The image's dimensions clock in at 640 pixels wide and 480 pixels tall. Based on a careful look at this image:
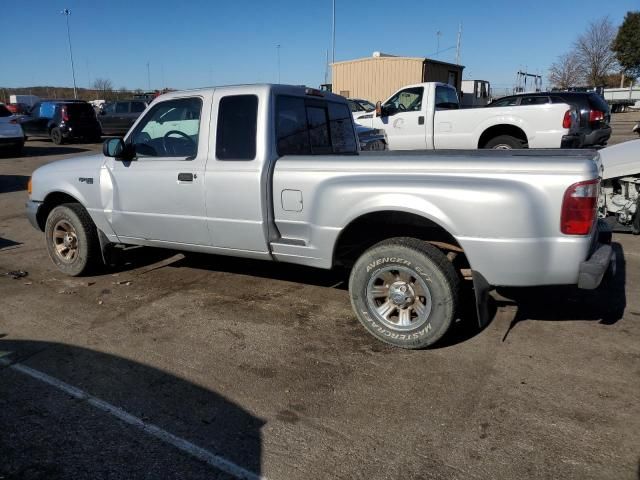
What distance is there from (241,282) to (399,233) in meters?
1.96

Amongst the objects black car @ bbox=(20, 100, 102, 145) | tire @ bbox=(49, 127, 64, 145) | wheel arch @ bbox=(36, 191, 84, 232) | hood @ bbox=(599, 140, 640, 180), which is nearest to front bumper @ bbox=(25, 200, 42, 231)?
wheel arch @ bbox=(36, 191, 84, 232)

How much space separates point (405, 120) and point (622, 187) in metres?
5.91

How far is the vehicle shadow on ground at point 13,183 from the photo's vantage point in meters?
11.5

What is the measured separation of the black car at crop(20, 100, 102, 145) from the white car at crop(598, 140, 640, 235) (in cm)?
1961

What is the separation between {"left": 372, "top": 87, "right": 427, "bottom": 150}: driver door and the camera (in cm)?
1189

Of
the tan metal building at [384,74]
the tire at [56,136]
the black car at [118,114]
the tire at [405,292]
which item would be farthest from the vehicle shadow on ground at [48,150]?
the tire at [405,292]

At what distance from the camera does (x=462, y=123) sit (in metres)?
11.2

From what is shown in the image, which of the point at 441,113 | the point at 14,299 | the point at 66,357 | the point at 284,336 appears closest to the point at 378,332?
the point at 284,336

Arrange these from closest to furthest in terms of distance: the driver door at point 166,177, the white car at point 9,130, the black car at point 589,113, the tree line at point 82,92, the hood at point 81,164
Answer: the driver door at point 166,177
the hood at point 81,164
the black car at point 589,113
the white car at point 9,130
the tree line at point 82,92

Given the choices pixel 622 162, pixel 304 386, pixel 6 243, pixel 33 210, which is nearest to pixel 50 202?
pixel 33 210

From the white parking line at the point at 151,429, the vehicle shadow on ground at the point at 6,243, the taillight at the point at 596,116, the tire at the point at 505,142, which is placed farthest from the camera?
the taillight at the point at 596,116

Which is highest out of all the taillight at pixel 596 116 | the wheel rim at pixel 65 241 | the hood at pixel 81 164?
the taillight at pixel 596 116

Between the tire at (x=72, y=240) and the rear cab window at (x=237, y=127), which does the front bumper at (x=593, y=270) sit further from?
the tire at (x=72, y=240)

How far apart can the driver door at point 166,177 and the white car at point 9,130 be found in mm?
13707
